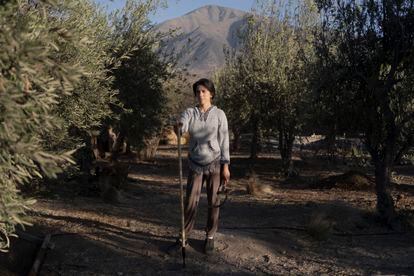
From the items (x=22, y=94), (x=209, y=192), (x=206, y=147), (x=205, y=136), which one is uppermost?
(x=22, y=94)

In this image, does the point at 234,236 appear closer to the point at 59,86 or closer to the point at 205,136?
the point at 205,136

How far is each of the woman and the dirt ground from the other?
819 millimetres

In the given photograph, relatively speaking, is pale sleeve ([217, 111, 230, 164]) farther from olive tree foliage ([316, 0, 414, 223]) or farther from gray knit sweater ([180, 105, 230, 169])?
olive tree foliage ([316, 0, 414, 223])

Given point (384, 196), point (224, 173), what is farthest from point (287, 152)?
point (224, 173)

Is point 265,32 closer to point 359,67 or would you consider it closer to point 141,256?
point 359,67

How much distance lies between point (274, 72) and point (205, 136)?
12.1 metres

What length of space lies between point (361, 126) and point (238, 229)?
330 centimetres

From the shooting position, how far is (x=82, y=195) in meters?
13.3

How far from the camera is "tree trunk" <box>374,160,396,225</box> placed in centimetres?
1015

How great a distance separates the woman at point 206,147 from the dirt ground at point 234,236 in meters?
0.82

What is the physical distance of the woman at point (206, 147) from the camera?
23.2ft

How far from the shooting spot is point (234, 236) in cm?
820

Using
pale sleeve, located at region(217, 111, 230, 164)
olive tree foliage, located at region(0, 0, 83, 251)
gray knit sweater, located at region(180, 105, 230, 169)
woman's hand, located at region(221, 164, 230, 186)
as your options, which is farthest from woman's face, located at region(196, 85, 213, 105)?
olive tree foliage, located at region(0, 0, 83, 251)

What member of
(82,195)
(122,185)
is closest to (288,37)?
(122,185)
